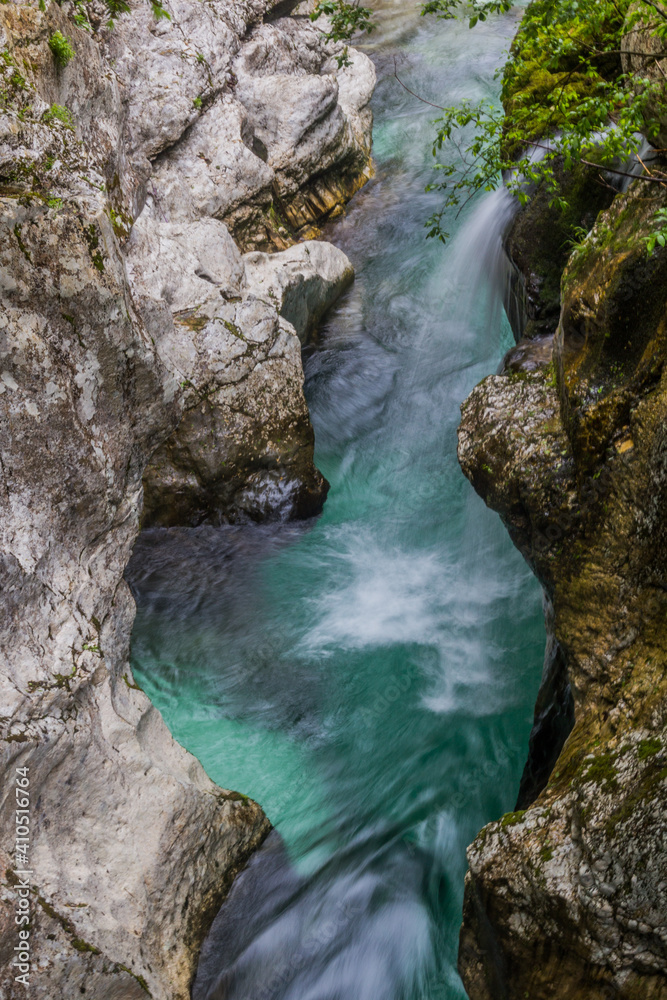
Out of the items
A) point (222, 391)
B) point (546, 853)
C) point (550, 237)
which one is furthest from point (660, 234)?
point (222, 391)

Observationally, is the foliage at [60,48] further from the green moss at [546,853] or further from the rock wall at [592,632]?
the green moss at [546,853]

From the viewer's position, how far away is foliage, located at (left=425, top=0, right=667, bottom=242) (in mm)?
3330

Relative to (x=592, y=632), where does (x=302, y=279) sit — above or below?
above

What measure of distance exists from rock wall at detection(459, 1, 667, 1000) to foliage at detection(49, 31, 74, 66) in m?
3.51

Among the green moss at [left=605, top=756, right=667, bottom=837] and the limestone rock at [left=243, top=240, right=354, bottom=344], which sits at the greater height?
the limestone rock at [left=243, top=240, right=354, bottom=344]

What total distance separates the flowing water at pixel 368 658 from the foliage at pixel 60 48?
387cm

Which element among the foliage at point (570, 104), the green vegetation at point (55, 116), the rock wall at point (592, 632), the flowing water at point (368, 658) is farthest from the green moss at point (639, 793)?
the green vegetation at point (55, 116)

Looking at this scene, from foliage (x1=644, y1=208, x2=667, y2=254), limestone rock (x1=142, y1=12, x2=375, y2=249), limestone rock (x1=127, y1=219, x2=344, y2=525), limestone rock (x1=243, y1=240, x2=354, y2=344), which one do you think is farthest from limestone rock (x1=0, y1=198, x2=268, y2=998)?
limestone rock (x1=142, y1=12, x2=375, y2=249)

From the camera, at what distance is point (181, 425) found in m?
6.27

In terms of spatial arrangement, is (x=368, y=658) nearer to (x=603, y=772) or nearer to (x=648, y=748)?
(x=603, y=772)

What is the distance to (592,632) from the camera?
3400mm

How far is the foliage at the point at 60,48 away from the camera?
14.1ft

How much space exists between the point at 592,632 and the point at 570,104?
155 inches

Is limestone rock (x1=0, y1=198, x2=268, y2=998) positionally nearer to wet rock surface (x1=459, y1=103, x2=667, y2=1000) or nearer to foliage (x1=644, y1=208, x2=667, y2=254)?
wet rock surface (x1=459, y1=103, x2=667, y2=1000)
